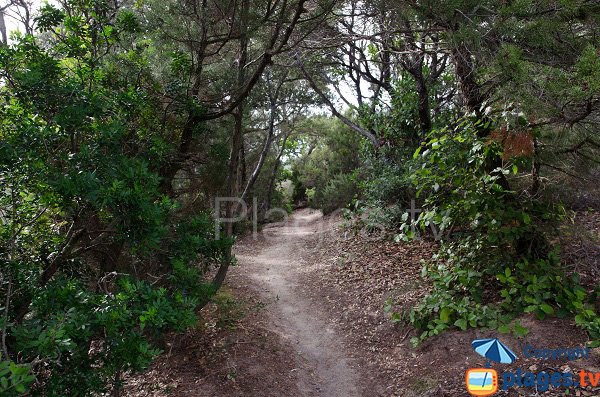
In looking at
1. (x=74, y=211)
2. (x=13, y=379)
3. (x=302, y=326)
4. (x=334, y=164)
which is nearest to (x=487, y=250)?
(x=302, y=326)

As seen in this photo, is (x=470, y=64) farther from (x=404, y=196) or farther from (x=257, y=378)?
(x=404, y=196)

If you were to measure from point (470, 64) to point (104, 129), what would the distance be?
13.6 feet

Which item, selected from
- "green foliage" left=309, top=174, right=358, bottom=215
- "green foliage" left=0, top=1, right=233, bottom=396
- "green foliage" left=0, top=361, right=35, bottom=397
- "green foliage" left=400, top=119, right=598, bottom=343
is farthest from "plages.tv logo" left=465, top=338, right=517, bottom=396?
"green foliage" left=309, top=174, right=358, bottom=215

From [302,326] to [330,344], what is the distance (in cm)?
82

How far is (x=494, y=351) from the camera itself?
152 inches

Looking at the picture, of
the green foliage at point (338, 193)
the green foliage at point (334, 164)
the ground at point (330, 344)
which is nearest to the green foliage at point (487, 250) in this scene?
the ground at point (330, 344)

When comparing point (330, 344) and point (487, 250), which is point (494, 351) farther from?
point (330, 344)

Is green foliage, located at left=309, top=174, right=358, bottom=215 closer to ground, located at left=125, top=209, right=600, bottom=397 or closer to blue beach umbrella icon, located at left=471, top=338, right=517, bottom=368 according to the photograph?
A: ground, located at left=125, top=209, right=600, bottom=397

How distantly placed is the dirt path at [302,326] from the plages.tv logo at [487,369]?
1443mm

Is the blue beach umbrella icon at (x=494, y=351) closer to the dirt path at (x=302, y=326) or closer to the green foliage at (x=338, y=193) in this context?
the dirt path at (x=302, y=326)

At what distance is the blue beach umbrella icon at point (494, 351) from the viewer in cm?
377

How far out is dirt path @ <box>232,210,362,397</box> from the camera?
4832 millimetres

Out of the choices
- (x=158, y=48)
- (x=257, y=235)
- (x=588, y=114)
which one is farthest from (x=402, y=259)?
(x=257, y=235)

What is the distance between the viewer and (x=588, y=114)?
3.10 meters
